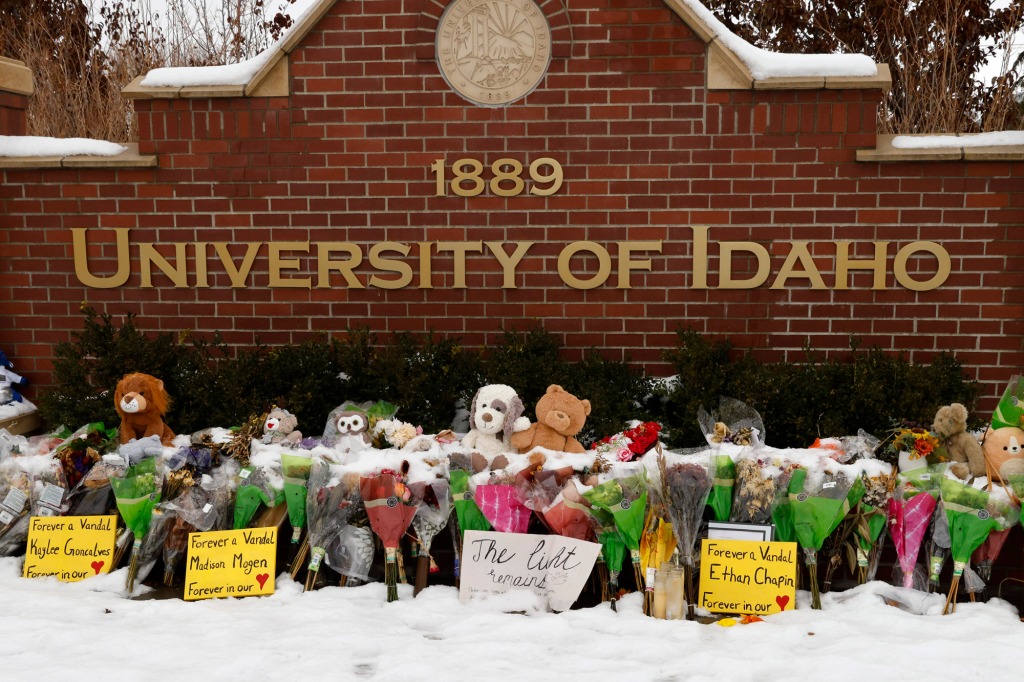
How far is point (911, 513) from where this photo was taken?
2.96 m

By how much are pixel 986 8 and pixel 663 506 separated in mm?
10372

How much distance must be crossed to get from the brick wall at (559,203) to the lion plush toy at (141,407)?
710 mm

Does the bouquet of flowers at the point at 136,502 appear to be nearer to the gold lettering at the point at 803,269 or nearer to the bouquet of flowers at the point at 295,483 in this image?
the bouquet of flowers at the point at 295,483

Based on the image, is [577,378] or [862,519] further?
[577,378]

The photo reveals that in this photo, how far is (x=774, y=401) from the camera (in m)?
4.01

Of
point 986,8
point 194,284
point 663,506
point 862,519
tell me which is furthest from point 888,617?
point 986,8

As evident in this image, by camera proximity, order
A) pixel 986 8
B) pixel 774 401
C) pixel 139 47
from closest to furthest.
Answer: pixel 774 401
pixel 986 8
pixel 139 47

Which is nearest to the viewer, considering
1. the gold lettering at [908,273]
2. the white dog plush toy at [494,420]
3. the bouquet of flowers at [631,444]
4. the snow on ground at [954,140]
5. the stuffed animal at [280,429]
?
the bouquet of flowers at [631,444]

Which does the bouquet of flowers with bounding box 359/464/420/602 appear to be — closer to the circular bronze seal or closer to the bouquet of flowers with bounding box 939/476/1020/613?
the bouquet of flowers with bounding box 939/476/1020/613

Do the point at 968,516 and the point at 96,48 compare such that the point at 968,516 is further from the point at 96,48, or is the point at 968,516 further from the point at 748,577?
the point at 96,48

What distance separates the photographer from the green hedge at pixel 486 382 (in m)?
3.98

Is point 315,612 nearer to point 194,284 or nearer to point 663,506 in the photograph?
point 663,506

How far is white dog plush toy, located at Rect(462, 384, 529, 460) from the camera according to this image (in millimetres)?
3576

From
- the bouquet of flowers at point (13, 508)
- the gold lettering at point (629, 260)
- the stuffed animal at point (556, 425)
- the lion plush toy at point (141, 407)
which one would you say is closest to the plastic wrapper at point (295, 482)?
the stuffed animal at point (556, 425)
